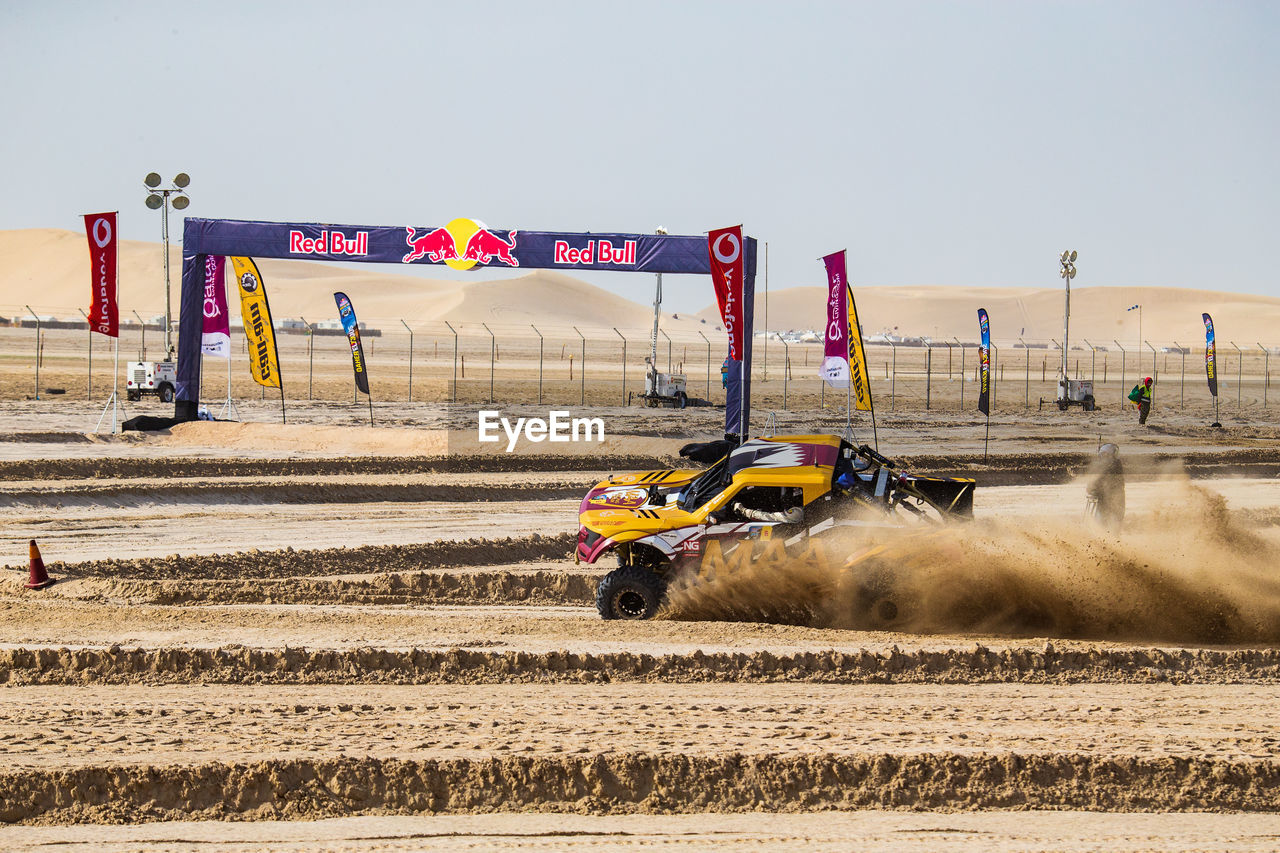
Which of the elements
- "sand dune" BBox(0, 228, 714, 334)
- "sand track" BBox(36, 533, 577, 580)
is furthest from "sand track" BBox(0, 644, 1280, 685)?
"sand dune" BBox(0, 228, 714, 334)

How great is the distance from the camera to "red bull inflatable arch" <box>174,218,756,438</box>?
24047mm

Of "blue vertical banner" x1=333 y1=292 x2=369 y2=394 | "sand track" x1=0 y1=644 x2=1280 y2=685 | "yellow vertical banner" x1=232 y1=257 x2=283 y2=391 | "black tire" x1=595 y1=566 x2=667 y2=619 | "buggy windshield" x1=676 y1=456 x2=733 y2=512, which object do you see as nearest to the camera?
"sand track" x1=0 y1=644 x2=1280 y2=685

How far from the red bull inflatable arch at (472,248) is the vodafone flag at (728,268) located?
1.97 meters

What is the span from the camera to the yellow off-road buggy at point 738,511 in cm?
1031

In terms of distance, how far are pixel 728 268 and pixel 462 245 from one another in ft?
19.9

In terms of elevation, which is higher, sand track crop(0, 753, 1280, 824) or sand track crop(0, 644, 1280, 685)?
sand track crop(0, 644, 1280, 685)

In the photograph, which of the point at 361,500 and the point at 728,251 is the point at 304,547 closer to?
the point at 361,500

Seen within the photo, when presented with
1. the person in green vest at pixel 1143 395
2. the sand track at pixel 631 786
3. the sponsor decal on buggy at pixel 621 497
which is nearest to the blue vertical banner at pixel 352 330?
the sponsor decal on buggy at pixel 621 497

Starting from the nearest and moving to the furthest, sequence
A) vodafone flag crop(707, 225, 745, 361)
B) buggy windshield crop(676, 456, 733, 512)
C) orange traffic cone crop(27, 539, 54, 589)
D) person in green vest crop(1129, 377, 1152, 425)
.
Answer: buggy windshield crop(676, 456, 733, 512) → orange traffic cone crop(27, 539, 54, 589) → vodafone flag crop(707, 225, 745, 361) → person in green vest crop(1129, 377, 1152, 425)

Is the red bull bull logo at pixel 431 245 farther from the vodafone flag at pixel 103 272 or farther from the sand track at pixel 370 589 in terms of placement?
the sand track at pixel 370 589

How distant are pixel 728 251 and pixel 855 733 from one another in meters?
14.7

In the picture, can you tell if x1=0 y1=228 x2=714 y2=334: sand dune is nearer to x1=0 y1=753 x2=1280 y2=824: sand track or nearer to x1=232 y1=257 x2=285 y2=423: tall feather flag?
x1=232 y1=257 x2=285 y2=423: tall feather flag

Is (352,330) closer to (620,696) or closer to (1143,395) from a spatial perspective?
(1143,395)

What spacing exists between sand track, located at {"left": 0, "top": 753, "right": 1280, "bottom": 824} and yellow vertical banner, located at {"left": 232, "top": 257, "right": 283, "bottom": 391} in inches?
823
